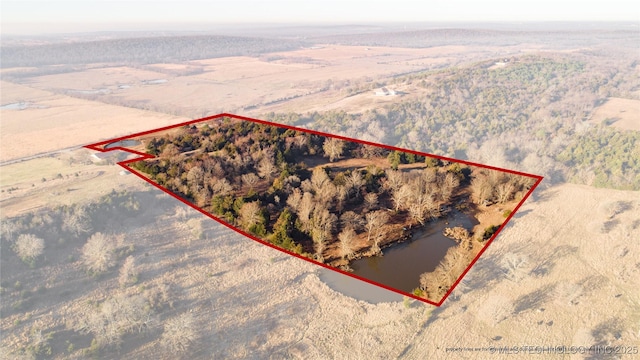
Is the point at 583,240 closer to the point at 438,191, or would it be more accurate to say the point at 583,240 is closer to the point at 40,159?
the point at 438,191

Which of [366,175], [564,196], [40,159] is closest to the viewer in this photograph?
[366,175]

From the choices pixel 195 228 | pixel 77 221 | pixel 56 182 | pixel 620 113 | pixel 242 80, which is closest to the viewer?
pixel 77 221

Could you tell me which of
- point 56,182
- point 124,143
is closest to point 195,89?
point 56,182

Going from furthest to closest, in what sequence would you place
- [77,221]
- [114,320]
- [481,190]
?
[77,221], [114,320], [481,190]

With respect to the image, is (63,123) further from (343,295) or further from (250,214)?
(250,214)

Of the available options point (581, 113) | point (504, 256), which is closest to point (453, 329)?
point (504, 256)

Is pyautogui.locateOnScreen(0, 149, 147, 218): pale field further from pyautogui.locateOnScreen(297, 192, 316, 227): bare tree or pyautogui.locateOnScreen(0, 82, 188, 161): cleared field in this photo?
pyautogui.locateOnScreen(297, 192, 316, 227): bare tree
